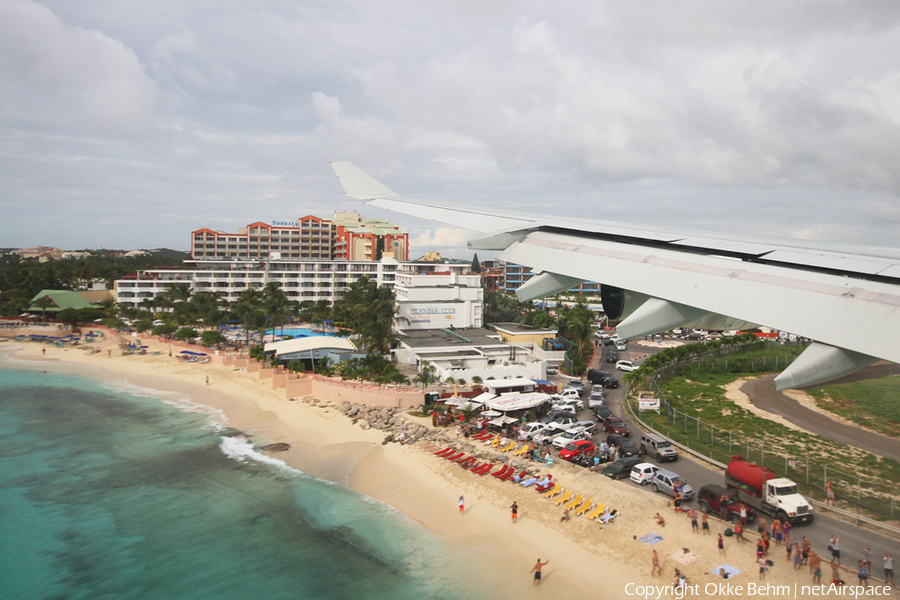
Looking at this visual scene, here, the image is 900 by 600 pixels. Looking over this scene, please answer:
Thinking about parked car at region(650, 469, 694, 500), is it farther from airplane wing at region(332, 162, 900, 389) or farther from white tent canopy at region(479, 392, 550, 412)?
airplane wing at region(332, 162, 900, 389)

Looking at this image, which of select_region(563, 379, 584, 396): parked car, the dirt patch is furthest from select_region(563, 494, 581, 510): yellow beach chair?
the dirt patch

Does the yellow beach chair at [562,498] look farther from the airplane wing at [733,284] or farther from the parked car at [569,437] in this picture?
the airplane wing at [733,284]

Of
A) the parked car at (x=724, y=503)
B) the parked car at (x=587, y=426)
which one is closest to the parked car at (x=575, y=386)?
the parked car at (x=587, y=426)

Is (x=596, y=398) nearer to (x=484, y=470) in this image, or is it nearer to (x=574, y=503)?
(x=484, y=470)

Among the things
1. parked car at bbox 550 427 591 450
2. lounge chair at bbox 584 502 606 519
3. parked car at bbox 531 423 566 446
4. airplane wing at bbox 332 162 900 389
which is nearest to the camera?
airplane wing at bbox 332 162 900 389

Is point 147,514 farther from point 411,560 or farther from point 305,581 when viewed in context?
point 411,560

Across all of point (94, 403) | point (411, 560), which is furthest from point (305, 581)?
point (94, 403)
